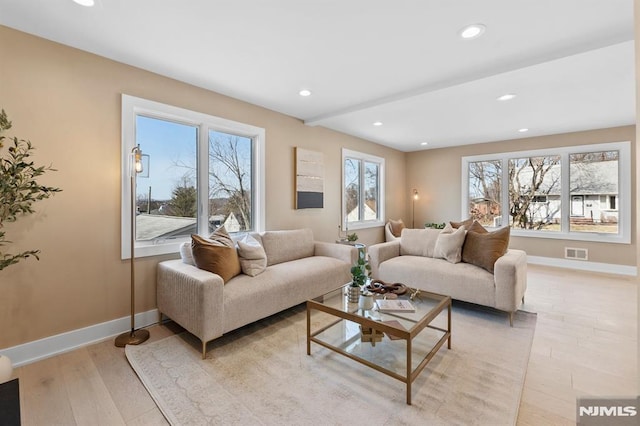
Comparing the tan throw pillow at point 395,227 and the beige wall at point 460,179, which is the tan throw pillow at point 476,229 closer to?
the tan throw pillow at point 395,227

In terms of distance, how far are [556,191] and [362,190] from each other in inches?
140

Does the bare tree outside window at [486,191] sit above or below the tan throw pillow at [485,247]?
above

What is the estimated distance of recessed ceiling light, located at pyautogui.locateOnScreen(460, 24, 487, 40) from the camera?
2.05m

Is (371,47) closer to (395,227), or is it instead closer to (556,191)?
(395,227)

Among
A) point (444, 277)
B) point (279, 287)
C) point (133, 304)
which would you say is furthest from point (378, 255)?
point (133, 304)

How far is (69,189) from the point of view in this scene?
7.52ft

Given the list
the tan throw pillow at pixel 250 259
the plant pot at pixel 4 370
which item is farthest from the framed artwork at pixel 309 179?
the plant pot at pixel 4 370

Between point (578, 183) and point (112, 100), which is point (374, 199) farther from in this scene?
point (112, 100)

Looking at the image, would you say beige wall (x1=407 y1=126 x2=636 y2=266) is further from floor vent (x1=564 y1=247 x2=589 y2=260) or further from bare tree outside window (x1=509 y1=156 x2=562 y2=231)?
bare tree outside window (x1=509 y1=156 x2=562 y2=231)

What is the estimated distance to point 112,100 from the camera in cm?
250

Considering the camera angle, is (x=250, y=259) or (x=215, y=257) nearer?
(x=215, y=257)

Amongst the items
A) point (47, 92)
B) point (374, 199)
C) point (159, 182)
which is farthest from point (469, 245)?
point (47, 92)

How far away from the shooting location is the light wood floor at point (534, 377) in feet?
5.27

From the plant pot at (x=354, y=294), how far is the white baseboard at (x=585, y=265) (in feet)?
15.5
